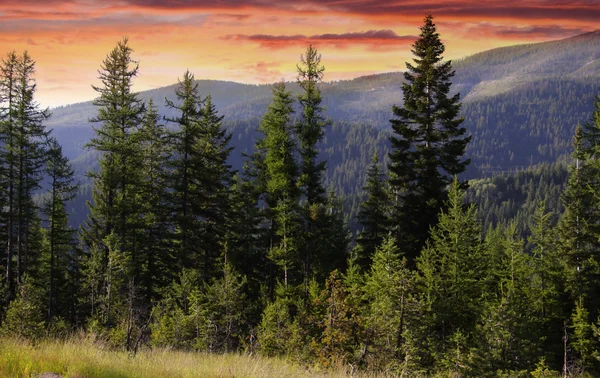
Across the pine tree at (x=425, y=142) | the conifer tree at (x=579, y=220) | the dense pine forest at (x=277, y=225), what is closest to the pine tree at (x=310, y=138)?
the dense pine forest at (x=277, y=225)

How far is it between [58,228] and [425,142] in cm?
3084

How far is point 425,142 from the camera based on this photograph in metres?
27.0

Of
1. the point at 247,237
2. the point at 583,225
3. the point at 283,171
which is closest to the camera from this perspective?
the point at 283,171

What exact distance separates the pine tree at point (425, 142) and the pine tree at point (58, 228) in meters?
24.8

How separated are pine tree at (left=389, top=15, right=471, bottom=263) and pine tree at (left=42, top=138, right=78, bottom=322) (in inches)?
976

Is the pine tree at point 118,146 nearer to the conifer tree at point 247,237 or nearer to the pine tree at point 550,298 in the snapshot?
the conifer tree at point 247,237

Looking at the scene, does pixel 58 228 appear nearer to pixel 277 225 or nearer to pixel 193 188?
pixel 193 188

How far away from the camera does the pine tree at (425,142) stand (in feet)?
85.9

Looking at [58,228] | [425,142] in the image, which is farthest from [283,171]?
[58,228]

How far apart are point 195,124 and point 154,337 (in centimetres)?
1473

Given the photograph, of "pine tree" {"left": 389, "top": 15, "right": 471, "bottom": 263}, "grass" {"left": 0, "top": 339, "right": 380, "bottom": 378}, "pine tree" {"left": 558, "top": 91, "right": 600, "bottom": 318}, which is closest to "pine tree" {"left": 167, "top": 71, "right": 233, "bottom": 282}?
"pine tree" {"left": 389, "top": 15, "right": 471, "bottom": 263}

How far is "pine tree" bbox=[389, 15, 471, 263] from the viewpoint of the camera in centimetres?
2617

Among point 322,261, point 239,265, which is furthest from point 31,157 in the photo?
point 322,261

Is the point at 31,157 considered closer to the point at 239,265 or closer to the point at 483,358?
the point at 239,265
